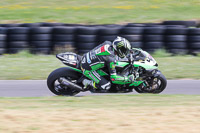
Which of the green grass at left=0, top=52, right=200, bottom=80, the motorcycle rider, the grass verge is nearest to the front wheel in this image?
the motorcycle rider

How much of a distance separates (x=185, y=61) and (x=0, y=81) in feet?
19.4

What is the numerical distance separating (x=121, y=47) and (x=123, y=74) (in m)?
0.64

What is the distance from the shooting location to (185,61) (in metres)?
12.2

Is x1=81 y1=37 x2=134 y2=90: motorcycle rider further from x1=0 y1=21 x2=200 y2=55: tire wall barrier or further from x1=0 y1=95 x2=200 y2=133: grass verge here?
x1=0 y1=21 x2=200 y2=55: tire wall barrier

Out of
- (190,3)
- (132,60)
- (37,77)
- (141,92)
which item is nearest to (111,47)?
(132,60)

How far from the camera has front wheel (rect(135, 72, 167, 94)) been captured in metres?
8.16

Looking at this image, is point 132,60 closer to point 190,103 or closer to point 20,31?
point 190,103

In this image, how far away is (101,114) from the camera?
5941mm

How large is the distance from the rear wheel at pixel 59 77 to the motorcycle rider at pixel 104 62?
252 millimetres

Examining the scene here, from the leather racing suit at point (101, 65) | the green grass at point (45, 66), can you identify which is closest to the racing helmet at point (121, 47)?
the leather racing suit at point (101, 65)

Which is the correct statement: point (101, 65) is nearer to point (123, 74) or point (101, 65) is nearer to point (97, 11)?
point (123, 74)

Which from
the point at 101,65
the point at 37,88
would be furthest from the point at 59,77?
the point at 37,88

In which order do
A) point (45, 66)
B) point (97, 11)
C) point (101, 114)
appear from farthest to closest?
1. point (97, 11)
2. point (45, 66)
3. point (101, 114)

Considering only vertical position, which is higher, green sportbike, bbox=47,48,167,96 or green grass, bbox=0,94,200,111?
green sportbike, bbox=47,48,167,96
